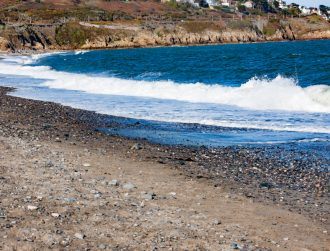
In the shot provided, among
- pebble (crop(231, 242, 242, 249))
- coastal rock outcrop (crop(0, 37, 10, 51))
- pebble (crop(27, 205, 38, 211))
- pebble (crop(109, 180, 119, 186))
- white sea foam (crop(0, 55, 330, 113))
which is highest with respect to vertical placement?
pebble (crop(27, 205, 38, 211))

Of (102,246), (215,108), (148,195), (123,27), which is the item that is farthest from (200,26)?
(102,246)

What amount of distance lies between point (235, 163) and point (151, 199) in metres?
3.46

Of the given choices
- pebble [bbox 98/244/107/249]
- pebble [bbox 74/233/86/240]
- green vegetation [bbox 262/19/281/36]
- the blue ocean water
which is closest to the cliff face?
green vegetation [bbox 262/19/281/36]

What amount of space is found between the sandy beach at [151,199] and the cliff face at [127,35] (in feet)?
333

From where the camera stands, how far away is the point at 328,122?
57.8 feet

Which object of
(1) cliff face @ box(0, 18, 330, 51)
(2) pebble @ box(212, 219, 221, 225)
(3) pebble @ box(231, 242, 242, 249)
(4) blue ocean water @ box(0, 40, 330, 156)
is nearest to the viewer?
(3) pebble @ box(231, 242, 242, 249)

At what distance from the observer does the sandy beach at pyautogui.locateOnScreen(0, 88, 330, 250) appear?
666 cm

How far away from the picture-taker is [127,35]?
445ft

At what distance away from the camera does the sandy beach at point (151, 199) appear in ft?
21.9

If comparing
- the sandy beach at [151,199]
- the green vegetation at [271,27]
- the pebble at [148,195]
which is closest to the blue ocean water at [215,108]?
the sandy beach at [151,199]

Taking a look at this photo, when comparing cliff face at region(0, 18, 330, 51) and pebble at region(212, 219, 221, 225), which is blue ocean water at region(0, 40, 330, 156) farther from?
cliff face at region(0, 18, 330, 51)

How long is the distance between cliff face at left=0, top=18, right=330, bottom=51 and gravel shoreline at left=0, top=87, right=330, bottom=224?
97.5m

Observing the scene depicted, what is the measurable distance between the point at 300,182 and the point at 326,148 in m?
3.40

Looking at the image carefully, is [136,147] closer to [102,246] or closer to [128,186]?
[128,186]
